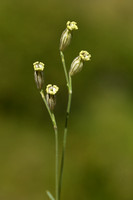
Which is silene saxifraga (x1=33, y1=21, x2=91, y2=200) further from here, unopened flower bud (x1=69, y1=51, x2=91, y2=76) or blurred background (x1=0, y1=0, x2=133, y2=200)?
blurred background (x1=0, y1=0, x2=133, y2=200)

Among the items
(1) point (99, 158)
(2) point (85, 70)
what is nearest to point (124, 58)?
(2) point (85, 70)

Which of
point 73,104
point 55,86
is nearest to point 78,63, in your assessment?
point 55,86

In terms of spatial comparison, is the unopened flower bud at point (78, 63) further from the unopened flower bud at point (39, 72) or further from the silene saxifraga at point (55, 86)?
the unopened flower bud at point (39, 72)

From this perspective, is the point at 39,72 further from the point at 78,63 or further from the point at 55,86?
the point at 78,63

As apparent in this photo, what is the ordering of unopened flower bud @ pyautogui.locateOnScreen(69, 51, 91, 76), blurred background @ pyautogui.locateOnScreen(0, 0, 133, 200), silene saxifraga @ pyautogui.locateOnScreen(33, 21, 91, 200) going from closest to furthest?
silene saxifraga @ pyautogui.locateOnScreen(33, 21, 91, 200)
unopened flower bud @ pyautogui.locateOnScreen(69, 51, 91, 76)
blurred background @ pyautogui.locateOnScreen(0, 0, 133, 200)

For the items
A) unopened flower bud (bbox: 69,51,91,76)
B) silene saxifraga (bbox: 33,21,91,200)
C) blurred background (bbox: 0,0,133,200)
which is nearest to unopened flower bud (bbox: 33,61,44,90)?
silene saxifraga (bbox: 33,21,91,200)

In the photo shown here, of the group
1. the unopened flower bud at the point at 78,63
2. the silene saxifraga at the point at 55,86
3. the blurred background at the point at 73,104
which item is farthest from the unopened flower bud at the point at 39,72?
the blurred background at the point at 73,104

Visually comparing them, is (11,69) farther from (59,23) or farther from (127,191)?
(127,191)

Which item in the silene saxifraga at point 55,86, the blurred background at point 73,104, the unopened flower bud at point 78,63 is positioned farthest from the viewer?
the blurred background at point 73,104
